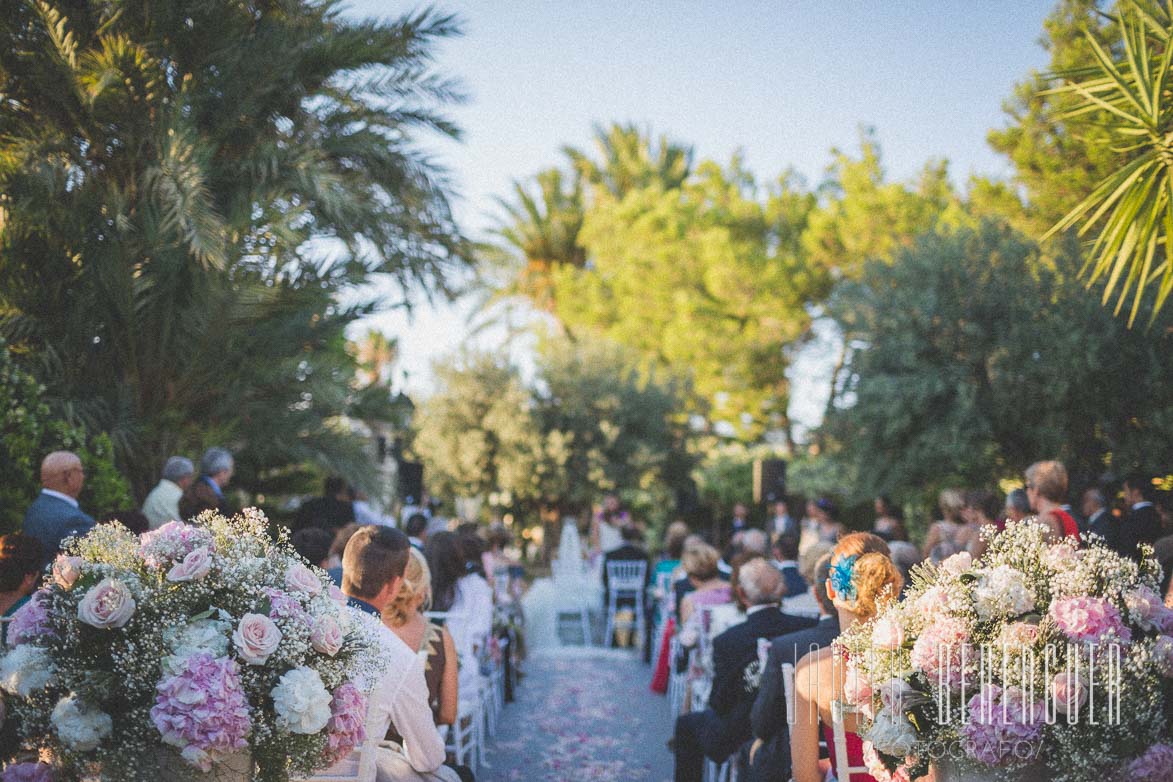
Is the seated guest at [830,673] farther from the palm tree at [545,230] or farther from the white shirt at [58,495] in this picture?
the palm tree at [545,230]

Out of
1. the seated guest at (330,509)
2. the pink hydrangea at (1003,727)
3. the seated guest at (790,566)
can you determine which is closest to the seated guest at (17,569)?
the pink hydrangea at (1003,727)

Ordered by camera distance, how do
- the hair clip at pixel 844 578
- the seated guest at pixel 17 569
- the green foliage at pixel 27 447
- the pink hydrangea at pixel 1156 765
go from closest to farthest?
the pink hydrangea at pixel 1156 765
the hair clip at pixel 844 578
the seated guest at pixel 17 569
the green foliage at pixel 27 447

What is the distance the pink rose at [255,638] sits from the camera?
7.76ft

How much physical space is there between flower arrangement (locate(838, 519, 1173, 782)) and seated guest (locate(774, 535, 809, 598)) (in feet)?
15.1

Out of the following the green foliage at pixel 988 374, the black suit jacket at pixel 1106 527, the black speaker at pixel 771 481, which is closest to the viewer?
the black suit jacket at pixel 1106 527

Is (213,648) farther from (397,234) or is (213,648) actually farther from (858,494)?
(858,494)

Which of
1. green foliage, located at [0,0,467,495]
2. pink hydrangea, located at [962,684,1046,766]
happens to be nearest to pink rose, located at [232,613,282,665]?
pink hydrangea, located at [962,684,1046,766]

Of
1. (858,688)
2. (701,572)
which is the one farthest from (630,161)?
(858,688)

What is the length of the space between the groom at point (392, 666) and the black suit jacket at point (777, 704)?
1.16 meters

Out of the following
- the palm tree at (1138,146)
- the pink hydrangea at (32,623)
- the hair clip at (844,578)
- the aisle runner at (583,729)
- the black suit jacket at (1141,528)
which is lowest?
the aisle runner at (583,729)

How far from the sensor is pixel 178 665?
7.59 ft

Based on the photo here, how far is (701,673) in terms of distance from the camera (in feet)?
21.3

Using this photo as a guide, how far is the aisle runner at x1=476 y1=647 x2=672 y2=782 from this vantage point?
6.42 meters

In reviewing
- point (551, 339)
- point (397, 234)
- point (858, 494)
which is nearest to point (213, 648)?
point (397, 234)
